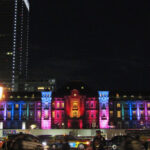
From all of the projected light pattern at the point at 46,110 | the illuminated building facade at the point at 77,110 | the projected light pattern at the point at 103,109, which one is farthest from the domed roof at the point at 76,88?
the projected light pattern at the point at 46,110

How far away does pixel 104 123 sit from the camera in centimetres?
10994

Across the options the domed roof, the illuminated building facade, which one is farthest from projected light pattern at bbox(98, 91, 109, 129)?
the domed roof

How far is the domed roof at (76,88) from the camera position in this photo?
113m

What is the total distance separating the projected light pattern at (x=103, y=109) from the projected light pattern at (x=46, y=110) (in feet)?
59.7

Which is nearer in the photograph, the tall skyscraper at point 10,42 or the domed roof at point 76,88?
the domed roof at point 76,88

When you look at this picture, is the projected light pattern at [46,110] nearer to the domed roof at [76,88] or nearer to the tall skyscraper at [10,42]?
the domed roof at [76,88]

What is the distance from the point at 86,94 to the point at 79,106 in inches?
212

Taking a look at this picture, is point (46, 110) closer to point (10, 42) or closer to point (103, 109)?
point (103, 109)

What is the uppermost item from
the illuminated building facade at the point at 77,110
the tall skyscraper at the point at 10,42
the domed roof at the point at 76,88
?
the tall skyscraper at the point at 10,42

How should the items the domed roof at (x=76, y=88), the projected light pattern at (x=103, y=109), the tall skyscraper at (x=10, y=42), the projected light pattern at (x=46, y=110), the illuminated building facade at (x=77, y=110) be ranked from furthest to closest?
the tall skyscraper at (x=10, y=42), the domed roof at (x=76, y=88), the projected light pattern at (x=46, y=110), the illuminated building facade at (x=77, y=110), the projected light pattern at (x=103, y=109)

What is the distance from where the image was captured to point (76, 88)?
375ft

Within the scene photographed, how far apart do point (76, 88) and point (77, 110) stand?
8748 millimetres

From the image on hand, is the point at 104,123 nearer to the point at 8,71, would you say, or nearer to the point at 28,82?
the point at 8,71

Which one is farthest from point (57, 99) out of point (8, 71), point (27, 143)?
point (27, 143)
